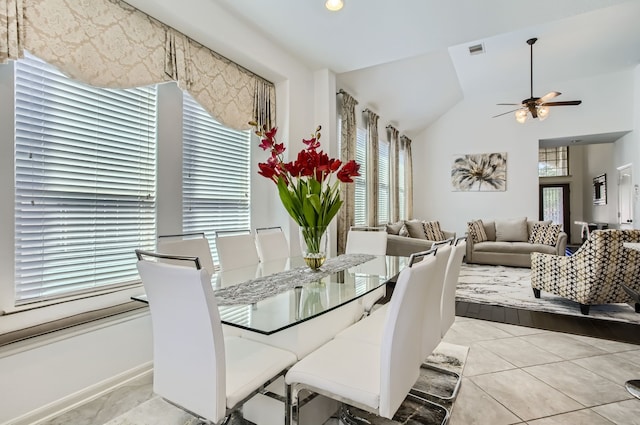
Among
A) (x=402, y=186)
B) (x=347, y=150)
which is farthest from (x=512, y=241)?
(x=347, y=150)

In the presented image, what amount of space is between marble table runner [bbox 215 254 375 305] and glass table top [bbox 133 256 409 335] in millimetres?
18

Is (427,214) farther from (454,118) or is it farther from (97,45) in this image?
(97,45)

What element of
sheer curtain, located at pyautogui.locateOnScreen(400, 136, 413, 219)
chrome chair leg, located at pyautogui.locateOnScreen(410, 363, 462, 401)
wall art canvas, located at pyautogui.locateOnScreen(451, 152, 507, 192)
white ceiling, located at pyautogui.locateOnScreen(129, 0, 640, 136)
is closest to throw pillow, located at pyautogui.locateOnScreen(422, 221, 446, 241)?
sheer curtain, located at pyautogui.locateOnScreen(400, 136, 413, 219)

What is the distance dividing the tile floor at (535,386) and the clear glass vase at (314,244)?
116cm

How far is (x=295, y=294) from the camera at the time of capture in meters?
1.70

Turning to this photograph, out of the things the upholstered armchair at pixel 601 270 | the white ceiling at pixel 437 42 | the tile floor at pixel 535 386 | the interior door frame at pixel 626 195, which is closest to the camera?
the tile floor at pixel 535 386

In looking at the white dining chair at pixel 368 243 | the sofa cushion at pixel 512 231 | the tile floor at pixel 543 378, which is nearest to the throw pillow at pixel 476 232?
the sofa cushion at pixel 512 231

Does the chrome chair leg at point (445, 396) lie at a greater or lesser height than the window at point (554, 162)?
lesser

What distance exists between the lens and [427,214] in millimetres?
8188

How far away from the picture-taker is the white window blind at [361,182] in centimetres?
556

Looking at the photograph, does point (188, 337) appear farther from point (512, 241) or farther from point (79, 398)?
point (512, 241)

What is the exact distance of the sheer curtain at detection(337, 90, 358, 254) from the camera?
4605 millimetres

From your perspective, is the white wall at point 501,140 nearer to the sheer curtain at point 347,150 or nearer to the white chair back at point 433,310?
the sheer curtain at point 347,150

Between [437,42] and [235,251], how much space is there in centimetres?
288
